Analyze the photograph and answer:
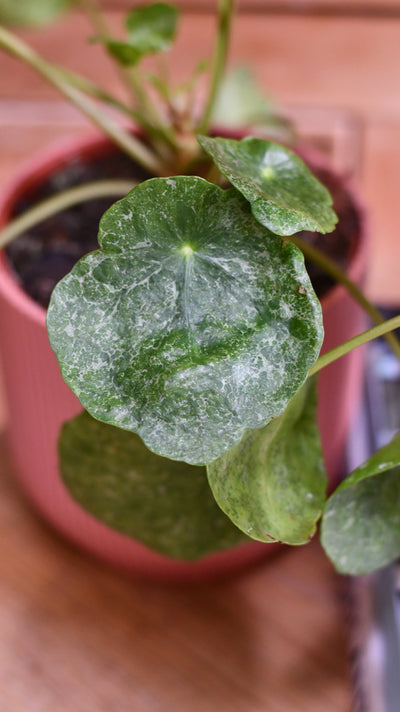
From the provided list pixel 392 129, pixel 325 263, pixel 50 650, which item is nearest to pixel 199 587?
pixel 50 650

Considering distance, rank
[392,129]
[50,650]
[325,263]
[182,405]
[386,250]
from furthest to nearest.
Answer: [392,129]
[386,250]
[50,650]
[325,263]
[182,405]

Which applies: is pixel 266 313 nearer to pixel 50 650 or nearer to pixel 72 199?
pixel 72 199

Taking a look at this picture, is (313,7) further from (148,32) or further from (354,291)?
(354,291)

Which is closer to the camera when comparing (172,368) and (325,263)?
(172,368)

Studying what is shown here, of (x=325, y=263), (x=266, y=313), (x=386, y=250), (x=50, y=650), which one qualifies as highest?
(x=266, y=313)

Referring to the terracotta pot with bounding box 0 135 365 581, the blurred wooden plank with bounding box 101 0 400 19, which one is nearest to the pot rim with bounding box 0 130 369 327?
the terracotta pot with bounding box 0 135 365 581

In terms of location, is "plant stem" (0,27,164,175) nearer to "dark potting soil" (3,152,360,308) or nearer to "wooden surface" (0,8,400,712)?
"dark potting soil" (3,152,360,308)
